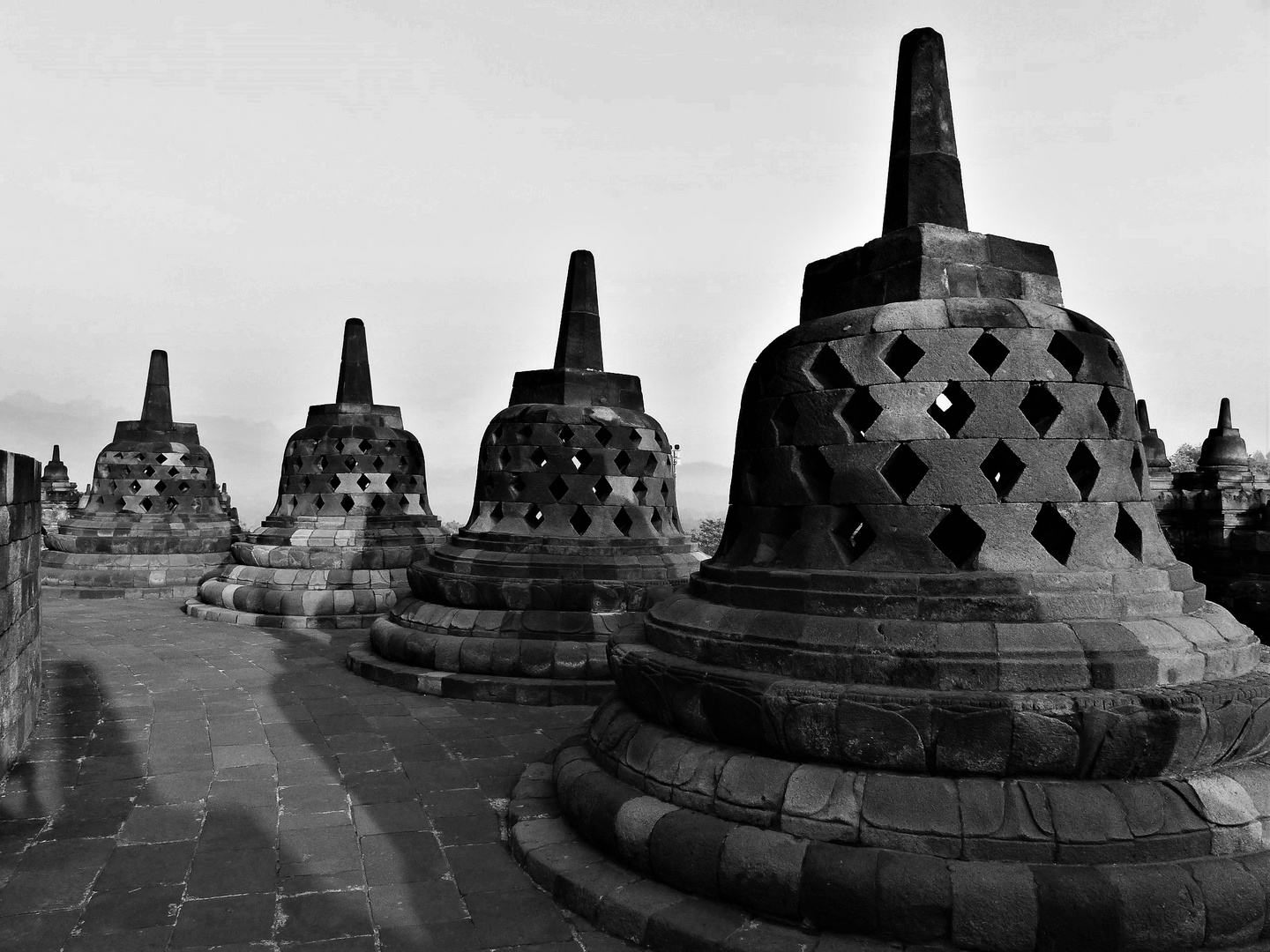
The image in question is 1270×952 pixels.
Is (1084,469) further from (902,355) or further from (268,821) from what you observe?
(268,821)

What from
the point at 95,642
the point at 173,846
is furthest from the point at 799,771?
the point at 95,642

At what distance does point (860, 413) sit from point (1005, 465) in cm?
67

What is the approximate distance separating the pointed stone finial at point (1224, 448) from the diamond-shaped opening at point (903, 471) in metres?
16.8

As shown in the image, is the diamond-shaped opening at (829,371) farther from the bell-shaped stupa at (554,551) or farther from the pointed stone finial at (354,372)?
the pointed stone finial at (354,372)

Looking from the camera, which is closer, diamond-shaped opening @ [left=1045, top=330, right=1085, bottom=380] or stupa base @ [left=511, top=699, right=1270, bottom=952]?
stupa base @ [left=511, top=699, right=1270, bottom=952]

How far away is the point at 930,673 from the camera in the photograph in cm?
346

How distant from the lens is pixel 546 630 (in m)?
7.87

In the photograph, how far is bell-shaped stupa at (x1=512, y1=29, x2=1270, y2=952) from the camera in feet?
10.2

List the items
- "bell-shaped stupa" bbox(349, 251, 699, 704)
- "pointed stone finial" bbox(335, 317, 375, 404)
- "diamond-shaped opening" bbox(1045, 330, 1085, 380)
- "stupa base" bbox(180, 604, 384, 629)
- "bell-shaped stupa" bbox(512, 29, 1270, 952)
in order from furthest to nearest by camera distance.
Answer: "pointed stone finial" bbox(335, 317, 375, 404) → "stupa base" bbox(180, 604, 384, 629) → "bell-shaped stupa" bbox(349, 251, 699, 704) → "diamond-shaped opening" bbox(1045, 330, 1085, 380) → "bell-shaped stupa" bbox(512, 29, 1270, 952)

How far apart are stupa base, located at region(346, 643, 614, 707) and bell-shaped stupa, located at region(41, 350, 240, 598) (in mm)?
8747

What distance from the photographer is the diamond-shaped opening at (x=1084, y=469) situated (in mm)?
3912

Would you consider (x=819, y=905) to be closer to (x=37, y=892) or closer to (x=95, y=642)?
(x=37, y=892)

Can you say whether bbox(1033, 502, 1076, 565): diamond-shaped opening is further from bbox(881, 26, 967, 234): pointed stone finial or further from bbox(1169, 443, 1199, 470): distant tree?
bbox(1169, 443, 1199, 470): distant tree

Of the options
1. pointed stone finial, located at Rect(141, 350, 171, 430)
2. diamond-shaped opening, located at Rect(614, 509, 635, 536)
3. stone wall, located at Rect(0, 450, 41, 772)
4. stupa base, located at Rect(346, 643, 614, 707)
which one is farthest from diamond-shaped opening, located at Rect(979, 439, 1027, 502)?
pointed stone finial, located at Rect(141, 350, 171, 430)
